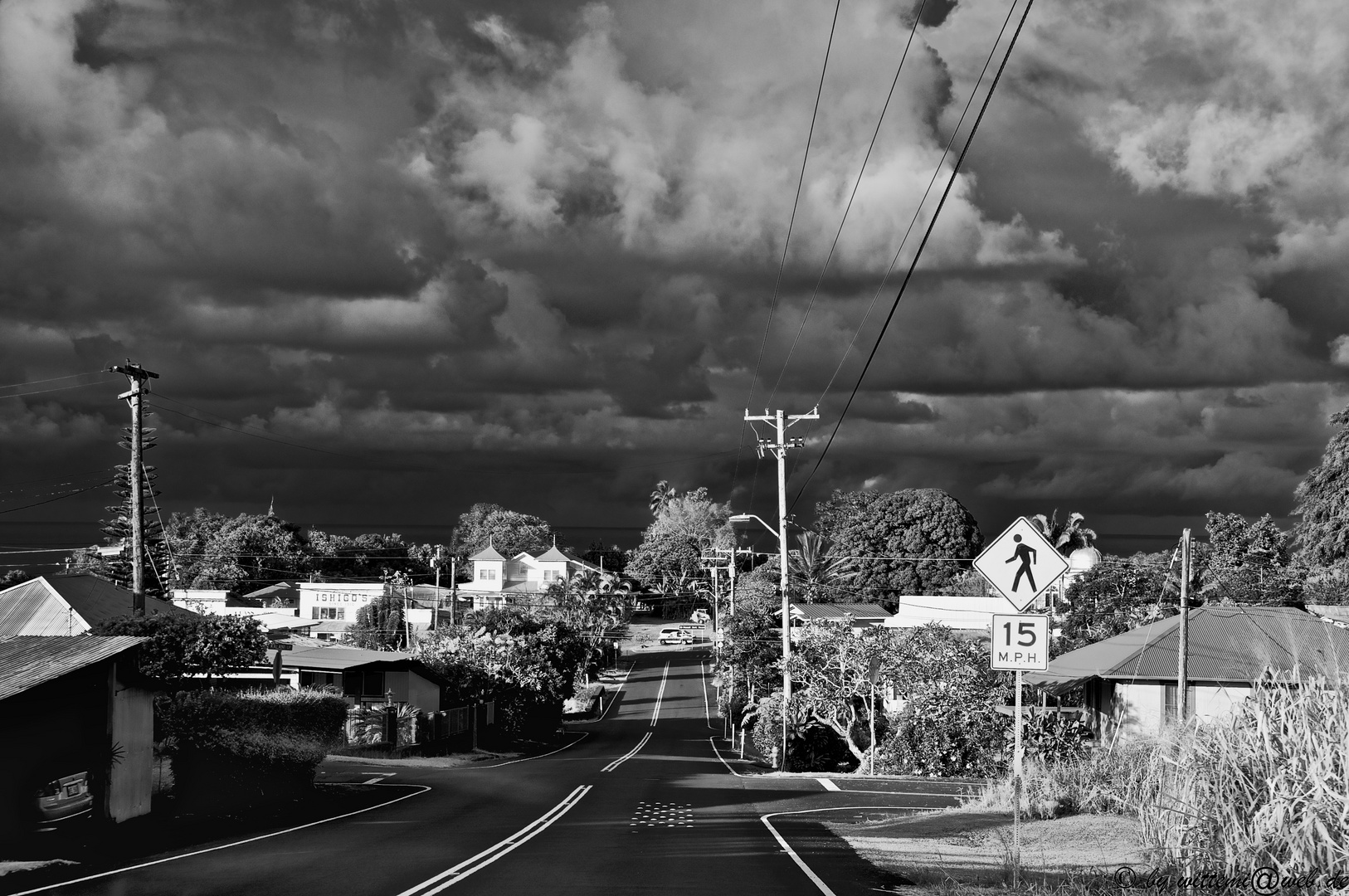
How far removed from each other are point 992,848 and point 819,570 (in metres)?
87.1

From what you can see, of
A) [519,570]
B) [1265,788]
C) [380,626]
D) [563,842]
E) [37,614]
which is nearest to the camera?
[1265,788]

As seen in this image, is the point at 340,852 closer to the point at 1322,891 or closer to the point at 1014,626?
the point at 1014,626

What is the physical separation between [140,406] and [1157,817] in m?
30.2

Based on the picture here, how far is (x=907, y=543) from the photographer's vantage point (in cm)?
10106

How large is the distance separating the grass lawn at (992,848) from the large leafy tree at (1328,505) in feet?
136

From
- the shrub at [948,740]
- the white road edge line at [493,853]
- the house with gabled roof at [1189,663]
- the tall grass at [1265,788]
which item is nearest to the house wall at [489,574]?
the house with gabled roof at [1189,663]

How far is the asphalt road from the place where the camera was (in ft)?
44.5

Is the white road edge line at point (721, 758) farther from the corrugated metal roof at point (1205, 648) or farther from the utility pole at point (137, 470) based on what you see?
the utility pole at point (137, 470)

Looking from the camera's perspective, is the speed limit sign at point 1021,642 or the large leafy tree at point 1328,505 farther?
the large leafy tree at point 1328,505

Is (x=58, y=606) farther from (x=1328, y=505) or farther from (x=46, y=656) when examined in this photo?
(x=1328, y=505)

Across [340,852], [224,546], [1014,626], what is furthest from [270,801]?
[224,546]

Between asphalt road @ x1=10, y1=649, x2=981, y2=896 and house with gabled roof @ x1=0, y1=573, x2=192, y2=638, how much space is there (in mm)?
10959

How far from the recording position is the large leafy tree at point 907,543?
99938 mm

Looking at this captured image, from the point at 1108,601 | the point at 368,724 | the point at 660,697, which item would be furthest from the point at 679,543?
the point at 368,724
